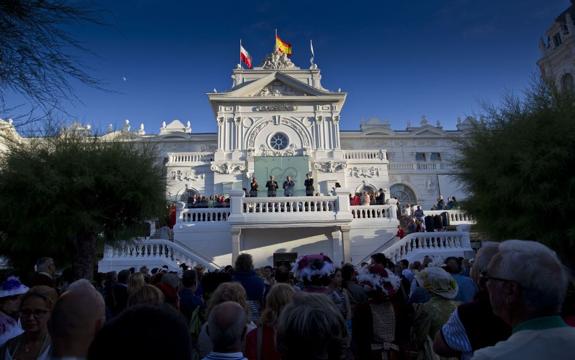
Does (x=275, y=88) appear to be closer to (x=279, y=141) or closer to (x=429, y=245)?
(x=279, y=141)

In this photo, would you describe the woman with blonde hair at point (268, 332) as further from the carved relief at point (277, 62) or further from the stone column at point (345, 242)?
the carved relief at point (277, 62)

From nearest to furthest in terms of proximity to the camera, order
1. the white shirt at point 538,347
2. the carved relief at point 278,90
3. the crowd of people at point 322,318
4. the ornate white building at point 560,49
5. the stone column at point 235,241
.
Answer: the crowd of people at point 322,318
the white shirt at point 538,347
the stone column at point 235,241
the carved relief at point 278,90
the ornate white building at point 560,49

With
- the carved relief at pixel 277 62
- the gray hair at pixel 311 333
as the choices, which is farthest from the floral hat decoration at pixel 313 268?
the carved relief at pixel 277 62

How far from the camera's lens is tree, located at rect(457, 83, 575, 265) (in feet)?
34.5

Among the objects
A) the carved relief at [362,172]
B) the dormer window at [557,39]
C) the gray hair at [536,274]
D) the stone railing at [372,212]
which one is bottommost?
the gray hair at [536,274]

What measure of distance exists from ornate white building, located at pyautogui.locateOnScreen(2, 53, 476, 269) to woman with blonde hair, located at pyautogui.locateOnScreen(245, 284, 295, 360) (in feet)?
33.5

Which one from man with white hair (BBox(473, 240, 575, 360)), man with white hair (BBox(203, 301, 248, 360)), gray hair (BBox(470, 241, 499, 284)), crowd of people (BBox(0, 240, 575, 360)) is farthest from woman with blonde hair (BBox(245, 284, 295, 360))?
man with white hair (BBox(473, 240, 575, 360))

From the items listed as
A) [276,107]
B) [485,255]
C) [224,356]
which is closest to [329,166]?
[276,107]

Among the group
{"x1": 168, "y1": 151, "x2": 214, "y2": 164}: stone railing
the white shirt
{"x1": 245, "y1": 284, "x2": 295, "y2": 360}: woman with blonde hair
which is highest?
{"x1": 168, "y1": 151, "x2": 214, "y2": 164}: stone railing

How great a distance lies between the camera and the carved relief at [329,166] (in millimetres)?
29438

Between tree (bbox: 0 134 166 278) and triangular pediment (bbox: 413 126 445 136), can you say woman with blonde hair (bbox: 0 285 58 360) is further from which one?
triangular pediment (bbox: 413 126 445 136)

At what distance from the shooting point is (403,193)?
35125mm

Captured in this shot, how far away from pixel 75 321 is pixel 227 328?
1.01 m

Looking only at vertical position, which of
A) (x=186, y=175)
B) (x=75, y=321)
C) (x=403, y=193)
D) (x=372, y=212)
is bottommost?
(x=75, y=321)
